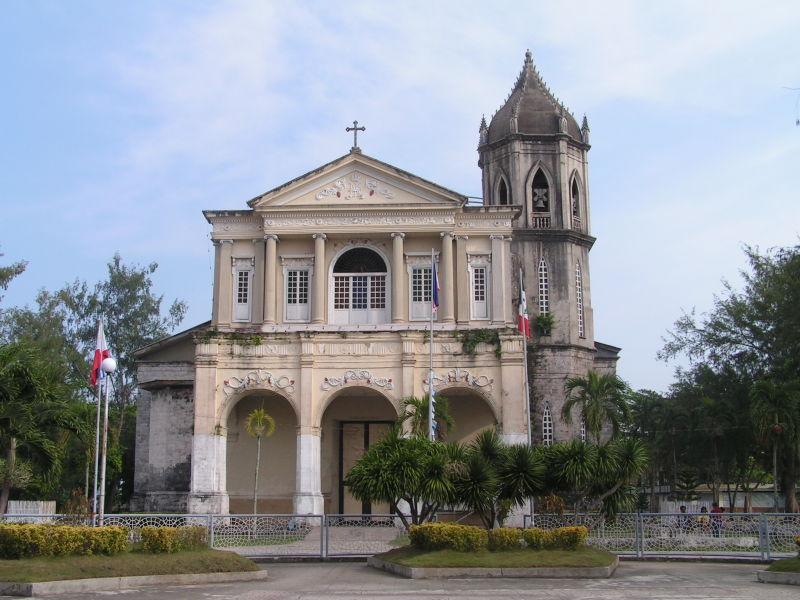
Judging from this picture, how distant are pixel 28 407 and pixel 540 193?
2625cm

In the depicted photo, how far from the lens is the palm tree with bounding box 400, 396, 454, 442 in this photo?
117 ft

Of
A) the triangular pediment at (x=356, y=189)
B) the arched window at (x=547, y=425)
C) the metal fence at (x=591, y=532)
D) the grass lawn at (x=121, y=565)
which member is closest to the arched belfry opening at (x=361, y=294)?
the triangular pediment at (x=356, y=189)

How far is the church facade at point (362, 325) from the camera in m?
38.3

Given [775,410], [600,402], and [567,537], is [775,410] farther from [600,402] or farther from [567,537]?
[567,537]

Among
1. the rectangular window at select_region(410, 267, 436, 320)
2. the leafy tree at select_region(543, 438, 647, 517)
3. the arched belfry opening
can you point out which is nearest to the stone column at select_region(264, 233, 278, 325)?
the arched belfry opening

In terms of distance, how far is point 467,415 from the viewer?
41.3 m

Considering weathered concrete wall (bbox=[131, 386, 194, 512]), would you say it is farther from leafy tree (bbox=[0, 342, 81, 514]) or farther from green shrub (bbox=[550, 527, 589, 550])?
green shrub (bbox=[550, 527, 589, 550])

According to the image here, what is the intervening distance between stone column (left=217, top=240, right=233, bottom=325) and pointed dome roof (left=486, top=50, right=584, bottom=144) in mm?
13653

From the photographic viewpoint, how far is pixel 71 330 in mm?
61656

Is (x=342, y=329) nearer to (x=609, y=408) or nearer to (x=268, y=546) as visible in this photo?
(x=609, y=408)

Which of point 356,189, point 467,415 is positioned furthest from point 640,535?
point 356,189

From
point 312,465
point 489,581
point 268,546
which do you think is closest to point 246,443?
point 312,465

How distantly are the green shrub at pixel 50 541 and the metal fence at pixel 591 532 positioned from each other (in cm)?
470

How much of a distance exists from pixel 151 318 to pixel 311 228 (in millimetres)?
25929
